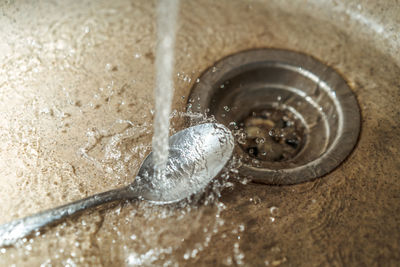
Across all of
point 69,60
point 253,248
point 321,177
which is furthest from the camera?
point 69,60

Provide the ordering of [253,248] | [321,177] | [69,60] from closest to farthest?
[253,248] < [321,177] < [69,60]

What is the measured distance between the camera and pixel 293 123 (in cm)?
103

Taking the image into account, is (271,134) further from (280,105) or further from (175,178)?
(175,178)

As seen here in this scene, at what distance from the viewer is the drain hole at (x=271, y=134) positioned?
954 millimetres

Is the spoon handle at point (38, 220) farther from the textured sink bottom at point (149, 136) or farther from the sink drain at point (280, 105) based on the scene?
the sink drain at point (280, 105)

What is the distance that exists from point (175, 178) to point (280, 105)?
1.41ft

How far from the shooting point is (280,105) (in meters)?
1.06

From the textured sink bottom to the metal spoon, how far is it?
0.10ft

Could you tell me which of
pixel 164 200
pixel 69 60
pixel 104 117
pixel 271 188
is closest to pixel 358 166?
pixel 271 188

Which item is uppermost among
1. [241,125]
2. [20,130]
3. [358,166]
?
[358,166]

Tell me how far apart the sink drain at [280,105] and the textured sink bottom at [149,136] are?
40mm

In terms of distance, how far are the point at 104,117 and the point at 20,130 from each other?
0.62 feet

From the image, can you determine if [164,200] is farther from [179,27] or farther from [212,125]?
[179,27]

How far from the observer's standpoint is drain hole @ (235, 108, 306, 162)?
0.95m
